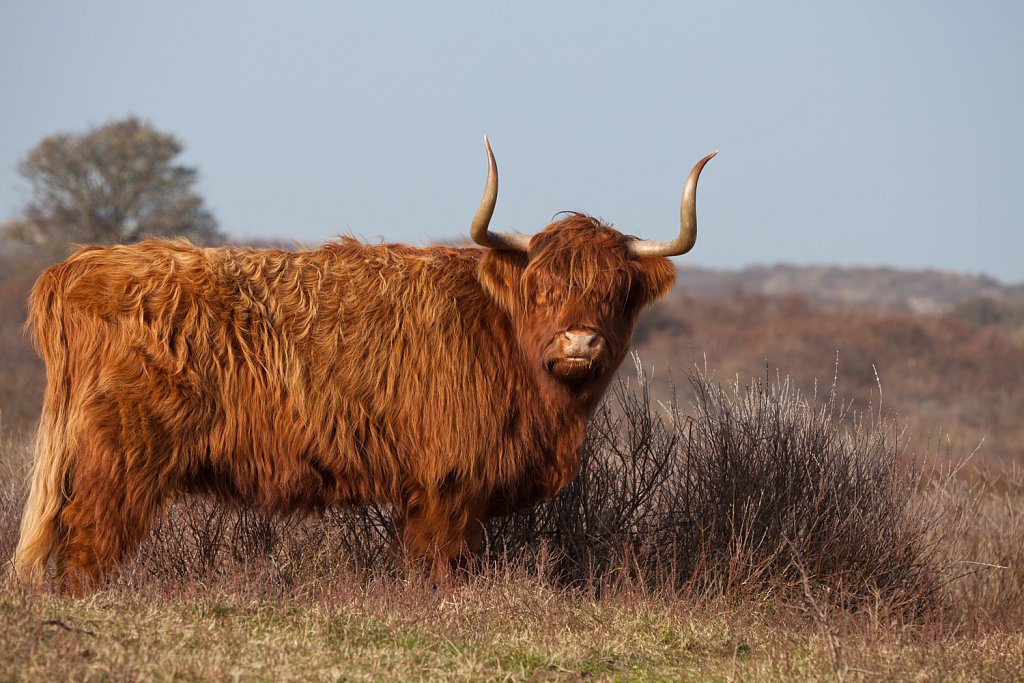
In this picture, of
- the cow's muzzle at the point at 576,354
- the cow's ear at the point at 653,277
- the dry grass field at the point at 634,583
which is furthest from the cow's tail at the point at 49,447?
the cow's ear at the point at 653,277

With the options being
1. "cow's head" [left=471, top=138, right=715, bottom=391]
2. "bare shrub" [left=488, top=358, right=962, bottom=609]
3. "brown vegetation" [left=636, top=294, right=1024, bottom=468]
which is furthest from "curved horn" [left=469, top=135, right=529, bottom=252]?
"brown vegetation" [left=636, top=294, right=1024, bottom=468]

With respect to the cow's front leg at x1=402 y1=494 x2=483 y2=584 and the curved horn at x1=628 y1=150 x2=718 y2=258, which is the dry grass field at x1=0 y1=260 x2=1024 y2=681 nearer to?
the cow's front leg at x1=402 y1=494 x2=483 y2=584

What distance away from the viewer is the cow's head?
4768mm

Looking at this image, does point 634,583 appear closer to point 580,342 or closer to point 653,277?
point 580,342

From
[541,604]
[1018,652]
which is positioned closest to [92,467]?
[541,604]

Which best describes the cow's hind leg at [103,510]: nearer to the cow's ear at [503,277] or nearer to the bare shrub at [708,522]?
the bare shrub at [708,522]

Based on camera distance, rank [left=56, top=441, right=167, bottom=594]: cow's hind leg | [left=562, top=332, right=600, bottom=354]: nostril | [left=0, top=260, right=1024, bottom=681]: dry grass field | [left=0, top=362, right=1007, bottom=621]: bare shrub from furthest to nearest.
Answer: [left=0, top=362, right=1007, bottom=621]: bare shrub
[left=562, top=332, right=600, bottom=354]: nostril
[left=56, top=441, right=167, bottom=594]: cow's hind leg
[left=0, top=260, right=1024, bottom=681]: dry grass field

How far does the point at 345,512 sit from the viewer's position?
579 cm

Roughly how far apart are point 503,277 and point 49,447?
206 centimetres

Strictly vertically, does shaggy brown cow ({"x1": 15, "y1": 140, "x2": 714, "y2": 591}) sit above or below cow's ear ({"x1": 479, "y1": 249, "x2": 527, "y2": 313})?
below

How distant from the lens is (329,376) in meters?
4.75

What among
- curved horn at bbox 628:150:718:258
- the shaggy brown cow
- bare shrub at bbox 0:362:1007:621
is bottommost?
bare shrub at bbox 0:362:1007:621

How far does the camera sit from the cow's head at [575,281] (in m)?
4.77

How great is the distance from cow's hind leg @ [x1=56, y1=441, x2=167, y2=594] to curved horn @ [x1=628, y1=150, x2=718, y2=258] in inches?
93.7
